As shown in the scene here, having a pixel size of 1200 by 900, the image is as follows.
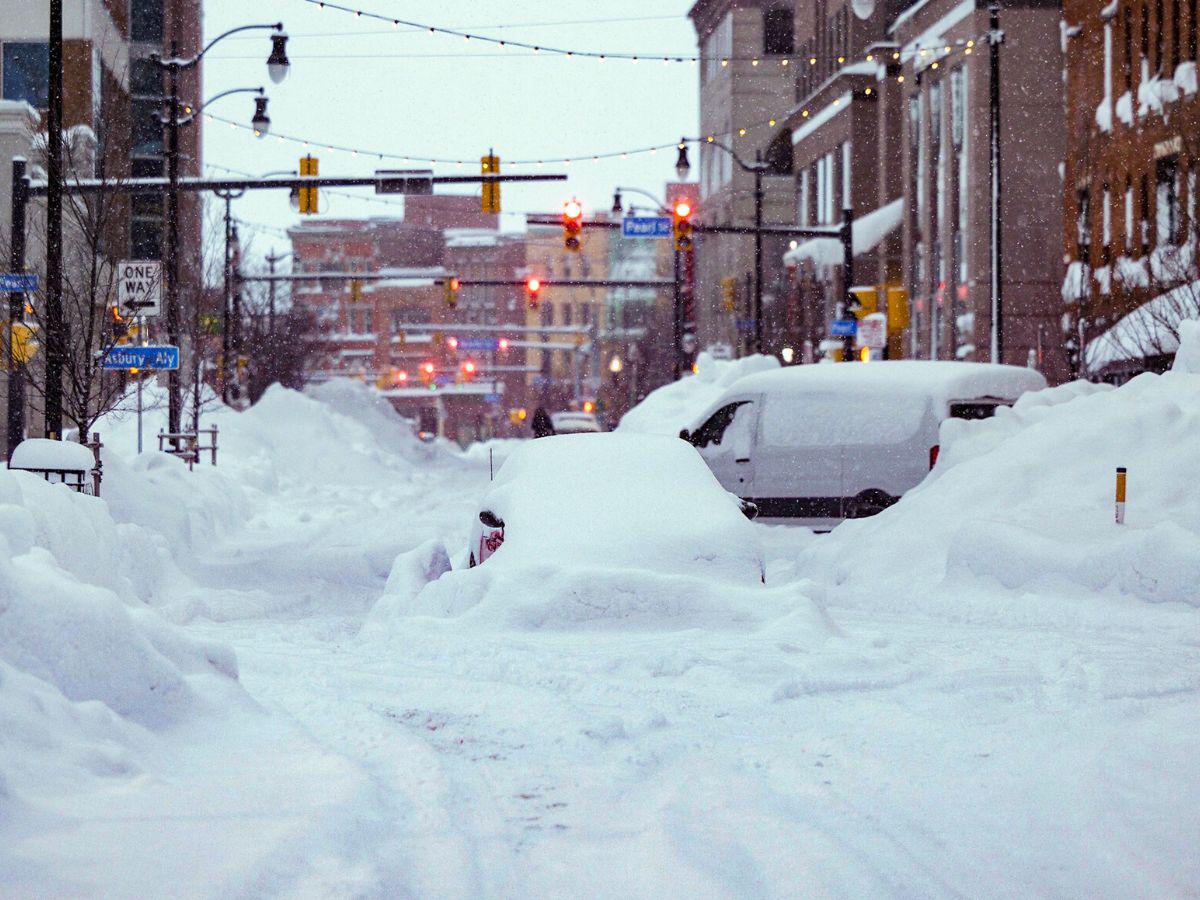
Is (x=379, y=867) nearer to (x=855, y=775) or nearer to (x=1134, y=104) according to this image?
(x=855, y=775)

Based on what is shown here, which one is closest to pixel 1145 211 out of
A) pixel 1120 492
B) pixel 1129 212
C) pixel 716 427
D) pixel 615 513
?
pixel 1129 212

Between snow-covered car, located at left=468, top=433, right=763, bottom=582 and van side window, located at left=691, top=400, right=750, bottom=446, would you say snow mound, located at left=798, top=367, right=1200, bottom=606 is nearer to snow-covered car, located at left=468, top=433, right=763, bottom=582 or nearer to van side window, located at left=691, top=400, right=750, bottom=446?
snow-covered car, located at left=468, top=433, right=763, bottom=582

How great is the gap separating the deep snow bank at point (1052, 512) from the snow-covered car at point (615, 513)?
2289 mm

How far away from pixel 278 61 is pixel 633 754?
22.9 m

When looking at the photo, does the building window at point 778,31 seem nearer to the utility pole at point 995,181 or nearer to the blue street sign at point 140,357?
the utility pole at point 995,181

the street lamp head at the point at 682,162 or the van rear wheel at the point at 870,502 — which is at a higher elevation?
the street lamp head at the point at 682,162

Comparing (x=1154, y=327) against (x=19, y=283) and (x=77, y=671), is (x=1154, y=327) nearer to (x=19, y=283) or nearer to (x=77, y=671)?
(x=19, y=283)

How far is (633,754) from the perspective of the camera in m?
7.38

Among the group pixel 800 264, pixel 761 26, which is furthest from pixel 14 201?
pixel 761 26

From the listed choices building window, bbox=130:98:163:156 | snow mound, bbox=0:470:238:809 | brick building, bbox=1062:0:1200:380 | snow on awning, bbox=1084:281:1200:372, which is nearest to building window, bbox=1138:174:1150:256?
brick building, bbox=1062:0:1200:380

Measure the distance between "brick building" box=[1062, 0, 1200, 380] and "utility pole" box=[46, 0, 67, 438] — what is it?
18829mm

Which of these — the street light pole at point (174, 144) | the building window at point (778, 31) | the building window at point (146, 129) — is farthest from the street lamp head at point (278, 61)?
the building window at point (778, 31)

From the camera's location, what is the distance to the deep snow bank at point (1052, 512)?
13320 mm

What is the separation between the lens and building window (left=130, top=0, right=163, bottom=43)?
2623 inches
